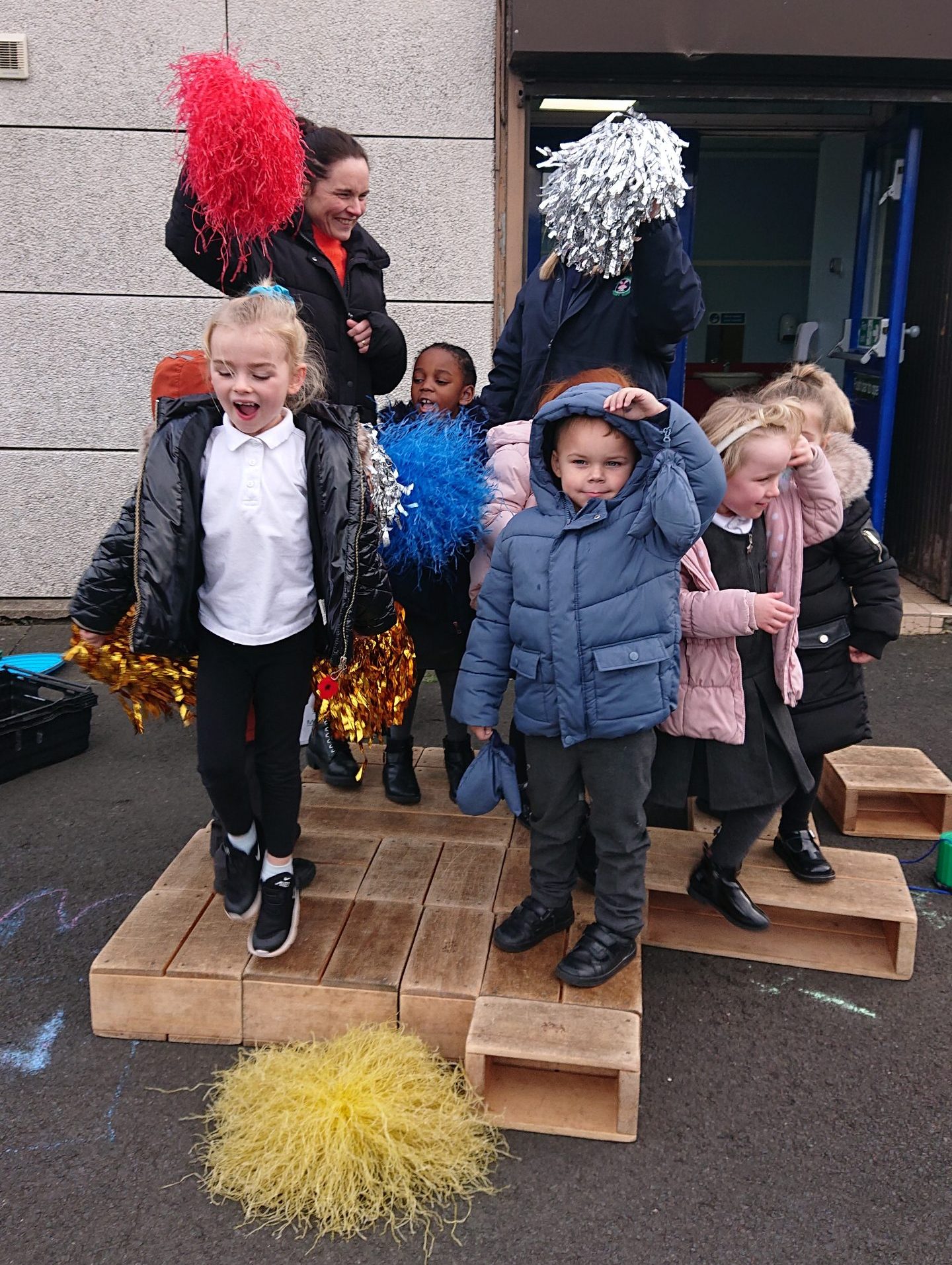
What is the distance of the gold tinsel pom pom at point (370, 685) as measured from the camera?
9.49ft

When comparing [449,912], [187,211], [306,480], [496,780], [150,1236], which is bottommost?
[150,1236]

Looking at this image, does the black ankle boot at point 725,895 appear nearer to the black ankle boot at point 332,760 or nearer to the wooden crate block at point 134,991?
the black ankle boot at point 332,760

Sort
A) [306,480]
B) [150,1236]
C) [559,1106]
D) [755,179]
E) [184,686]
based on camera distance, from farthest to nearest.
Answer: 1. [755,179]
2. [184,686]
3. [306,480]
4. [559,1106]
5. [150,1236]

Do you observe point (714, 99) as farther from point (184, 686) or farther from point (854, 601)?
point (184, 686)

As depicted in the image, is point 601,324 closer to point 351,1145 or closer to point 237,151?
point 237,151

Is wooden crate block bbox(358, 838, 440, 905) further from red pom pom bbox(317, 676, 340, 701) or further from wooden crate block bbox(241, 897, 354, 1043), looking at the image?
red pom pom bbox(317, 676, 340, 701)

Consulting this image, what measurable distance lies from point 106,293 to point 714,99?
335 cm

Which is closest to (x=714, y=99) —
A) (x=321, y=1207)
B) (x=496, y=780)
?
(x=496, y=780)

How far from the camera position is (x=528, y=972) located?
8.42 ft

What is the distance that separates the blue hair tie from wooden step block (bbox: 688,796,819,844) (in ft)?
6.46

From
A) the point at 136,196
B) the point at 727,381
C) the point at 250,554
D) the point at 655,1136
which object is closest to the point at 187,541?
the point at 250,554

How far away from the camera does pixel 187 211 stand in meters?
3.10

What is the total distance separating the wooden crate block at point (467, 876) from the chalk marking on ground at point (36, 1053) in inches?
39.0

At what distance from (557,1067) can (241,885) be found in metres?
0.97
